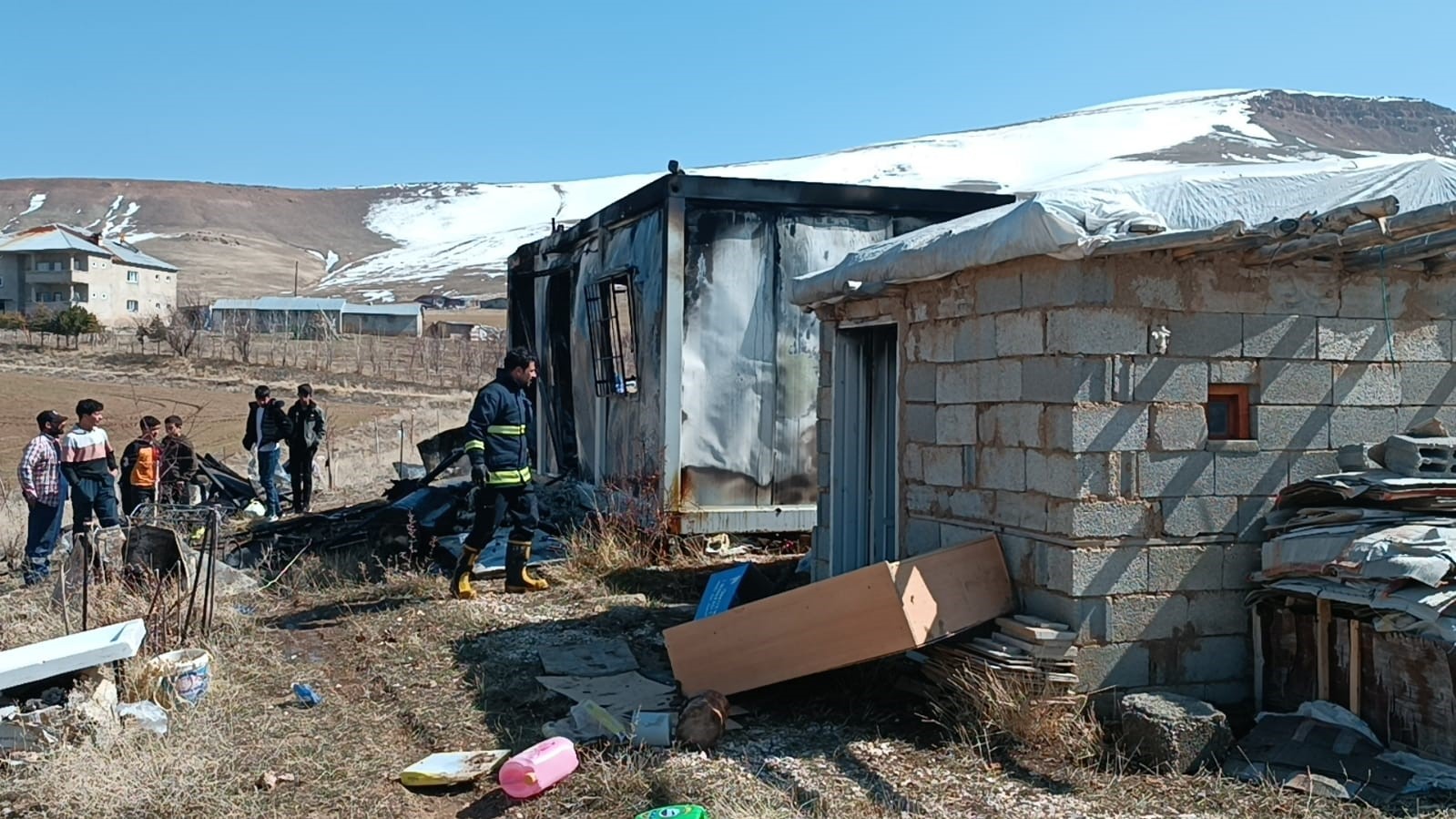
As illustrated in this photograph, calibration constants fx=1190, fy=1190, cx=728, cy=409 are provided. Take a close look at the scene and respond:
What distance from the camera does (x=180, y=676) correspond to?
20.4 ft

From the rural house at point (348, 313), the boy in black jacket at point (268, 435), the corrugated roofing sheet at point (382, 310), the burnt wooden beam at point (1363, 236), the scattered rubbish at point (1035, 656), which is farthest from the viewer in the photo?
the corrugated roofing sheet at point (382, 310)

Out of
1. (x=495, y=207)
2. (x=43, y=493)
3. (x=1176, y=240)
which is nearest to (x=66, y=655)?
(x=43, y=493)

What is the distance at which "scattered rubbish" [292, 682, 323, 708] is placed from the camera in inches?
259

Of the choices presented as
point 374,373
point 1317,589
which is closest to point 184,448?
point 1317,589

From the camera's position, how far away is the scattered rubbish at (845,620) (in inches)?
223

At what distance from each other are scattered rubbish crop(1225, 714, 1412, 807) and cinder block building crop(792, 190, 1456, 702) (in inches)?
22.3

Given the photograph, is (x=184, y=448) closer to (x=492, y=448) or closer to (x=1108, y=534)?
(x=492, y=448)

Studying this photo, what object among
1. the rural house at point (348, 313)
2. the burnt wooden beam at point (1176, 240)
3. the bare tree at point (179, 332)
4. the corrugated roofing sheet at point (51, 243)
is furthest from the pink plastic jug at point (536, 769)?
the corrugated roofing sheet at point (51, 243)

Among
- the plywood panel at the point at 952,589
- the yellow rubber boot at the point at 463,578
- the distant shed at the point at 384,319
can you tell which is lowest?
the yellow rubber boot at the point at 463,578

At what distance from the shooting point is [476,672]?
7094 millimetres

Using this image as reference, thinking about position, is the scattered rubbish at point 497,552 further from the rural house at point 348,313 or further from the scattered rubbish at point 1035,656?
the rural house at point 348,313

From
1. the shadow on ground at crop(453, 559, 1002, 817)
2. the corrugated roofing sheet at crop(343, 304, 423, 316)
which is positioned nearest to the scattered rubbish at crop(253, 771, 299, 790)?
the shadow on ground at crop(453, 559, 1002, 817)

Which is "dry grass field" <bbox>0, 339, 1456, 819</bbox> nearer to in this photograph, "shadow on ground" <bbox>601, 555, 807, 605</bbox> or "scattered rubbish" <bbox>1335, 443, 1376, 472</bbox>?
"shadow on ground" <bbox>601, 555, 807, 605</bbox>

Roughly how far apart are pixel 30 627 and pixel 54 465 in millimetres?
2573
